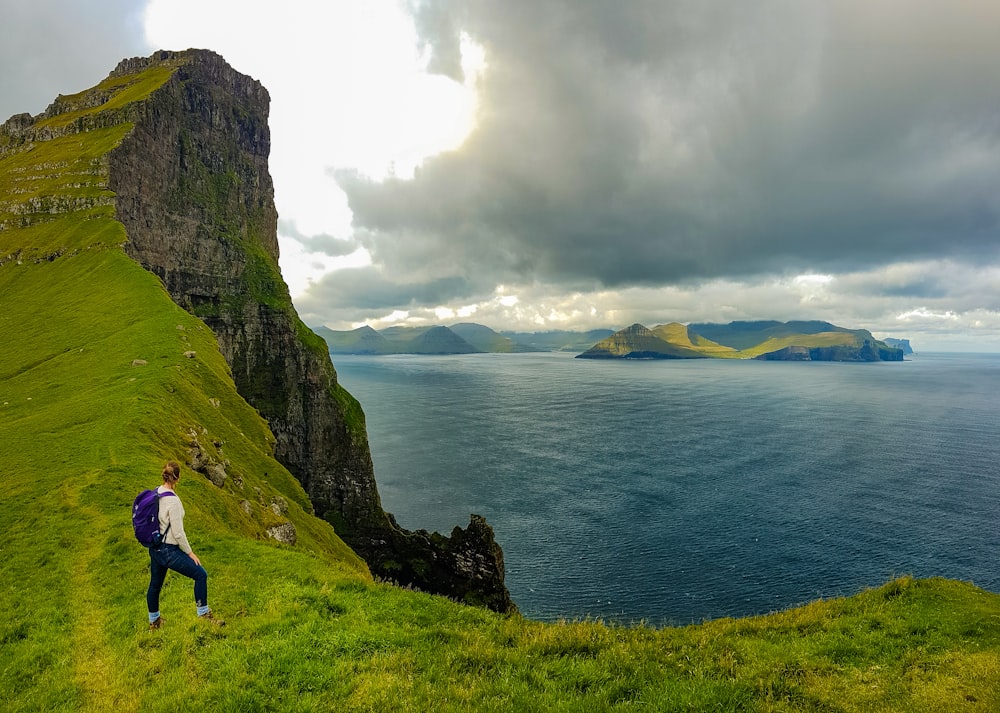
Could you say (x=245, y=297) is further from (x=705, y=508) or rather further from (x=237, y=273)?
(x=705, y=508)

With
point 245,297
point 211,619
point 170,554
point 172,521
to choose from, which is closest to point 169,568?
point 170,554

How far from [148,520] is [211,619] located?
351 cm

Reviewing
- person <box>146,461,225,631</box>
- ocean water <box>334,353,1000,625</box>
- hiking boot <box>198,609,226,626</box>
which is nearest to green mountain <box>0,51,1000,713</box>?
hiking boot <box>198,609,226,626</box>

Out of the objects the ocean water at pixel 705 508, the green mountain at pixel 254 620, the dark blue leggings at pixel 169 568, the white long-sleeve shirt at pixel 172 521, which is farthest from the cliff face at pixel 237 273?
the white long-sleeve shirt at pixel 172 521

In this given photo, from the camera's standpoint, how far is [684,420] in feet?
640

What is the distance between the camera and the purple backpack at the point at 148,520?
12.8 metres

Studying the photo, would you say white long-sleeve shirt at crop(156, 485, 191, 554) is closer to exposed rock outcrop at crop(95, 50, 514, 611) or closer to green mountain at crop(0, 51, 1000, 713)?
green mountain at crop(0, 51, 1000, 713)

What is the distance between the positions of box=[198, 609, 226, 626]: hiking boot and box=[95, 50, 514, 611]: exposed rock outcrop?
57.8m

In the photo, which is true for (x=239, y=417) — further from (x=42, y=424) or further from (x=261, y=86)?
(x=261, y=86)

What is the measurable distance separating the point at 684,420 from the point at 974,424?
104946 millimetres

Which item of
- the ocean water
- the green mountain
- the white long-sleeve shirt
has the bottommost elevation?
the ocean water

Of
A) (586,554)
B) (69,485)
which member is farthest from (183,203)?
(586,554)

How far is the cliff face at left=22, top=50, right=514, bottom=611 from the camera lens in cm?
7675

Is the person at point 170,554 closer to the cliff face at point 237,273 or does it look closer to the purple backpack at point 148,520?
the purple backpack at point 148,520
